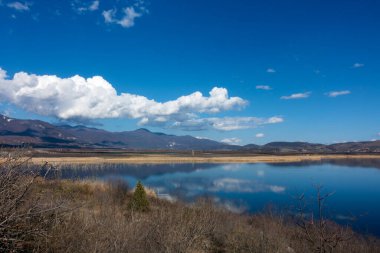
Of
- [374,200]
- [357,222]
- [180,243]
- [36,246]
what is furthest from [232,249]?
[374,200]

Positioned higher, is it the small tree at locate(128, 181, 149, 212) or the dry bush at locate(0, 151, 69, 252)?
the dry bush at locate(0, 151, 69, 252)

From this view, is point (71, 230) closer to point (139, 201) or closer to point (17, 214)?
point (17, 214)

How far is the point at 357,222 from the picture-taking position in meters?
22.8

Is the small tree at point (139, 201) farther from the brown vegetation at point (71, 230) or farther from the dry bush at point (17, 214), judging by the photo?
the dry bush at point (17, 214)

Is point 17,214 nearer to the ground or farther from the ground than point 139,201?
farther from the ground

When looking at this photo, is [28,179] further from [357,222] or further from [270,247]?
[357,222]

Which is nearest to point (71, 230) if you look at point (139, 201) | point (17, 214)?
point (17, 214)

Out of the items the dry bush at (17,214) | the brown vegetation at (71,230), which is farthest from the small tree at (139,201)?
the dry bush at (17,214)

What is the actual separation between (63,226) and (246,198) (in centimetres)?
2670

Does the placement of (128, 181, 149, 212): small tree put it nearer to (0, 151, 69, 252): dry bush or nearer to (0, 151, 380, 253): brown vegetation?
(0, 151, 380, 253): brown vegetation

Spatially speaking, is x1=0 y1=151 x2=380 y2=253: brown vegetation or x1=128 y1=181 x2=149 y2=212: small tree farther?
x1=128 y1=181 x2=149 y2=212: small tree

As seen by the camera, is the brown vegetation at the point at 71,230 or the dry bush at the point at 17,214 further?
the brown vegetation at the point at 71,230

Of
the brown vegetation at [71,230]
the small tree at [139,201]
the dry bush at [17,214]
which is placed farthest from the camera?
the small tree at [139,201]

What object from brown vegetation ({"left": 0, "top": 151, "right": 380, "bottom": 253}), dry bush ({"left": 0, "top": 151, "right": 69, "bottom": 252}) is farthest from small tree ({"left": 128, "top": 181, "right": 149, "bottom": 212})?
dry bush ({"left": 0, "top": 151, "right": 69, "bottom": 252})
